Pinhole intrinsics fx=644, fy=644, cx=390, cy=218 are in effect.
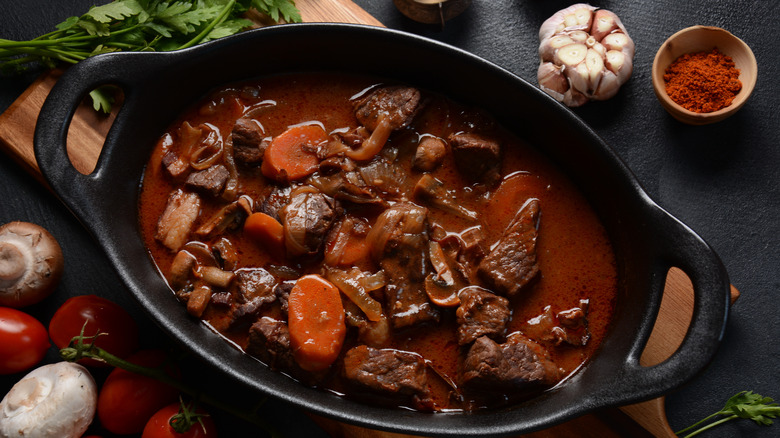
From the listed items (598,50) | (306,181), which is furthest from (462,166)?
(598,50)

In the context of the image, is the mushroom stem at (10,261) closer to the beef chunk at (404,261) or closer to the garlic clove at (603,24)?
the beef chunk at (404,261)

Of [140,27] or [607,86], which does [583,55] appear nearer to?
[607,86]

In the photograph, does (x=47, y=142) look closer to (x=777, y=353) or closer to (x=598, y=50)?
(x=598, y=50)

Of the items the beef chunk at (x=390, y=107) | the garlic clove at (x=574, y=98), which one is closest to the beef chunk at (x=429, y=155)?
the beef chunk at (x=390, y=107)

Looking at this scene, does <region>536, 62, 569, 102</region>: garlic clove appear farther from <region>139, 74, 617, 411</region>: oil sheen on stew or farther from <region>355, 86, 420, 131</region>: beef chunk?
→ <region>355, 86, 420, 131</region>: beef chunk

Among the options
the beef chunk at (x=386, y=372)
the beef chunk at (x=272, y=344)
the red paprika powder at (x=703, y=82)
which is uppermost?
the red paprika powder at (x=703, y=82)

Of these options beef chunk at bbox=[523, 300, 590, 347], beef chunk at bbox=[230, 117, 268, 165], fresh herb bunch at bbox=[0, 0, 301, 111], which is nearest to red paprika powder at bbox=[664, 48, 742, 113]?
beef chunk at bbox=[523, 300, 590, 347]
